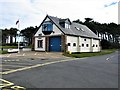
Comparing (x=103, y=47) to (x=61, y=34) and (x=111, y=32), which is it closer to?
(x=111, y=32)

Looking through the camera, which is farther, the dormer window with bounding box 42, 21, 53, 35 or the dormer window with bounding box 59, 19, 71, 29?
the dormer window with bounding box 42, 21, 53, 35

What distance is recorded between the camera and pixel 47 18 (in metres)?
42.3

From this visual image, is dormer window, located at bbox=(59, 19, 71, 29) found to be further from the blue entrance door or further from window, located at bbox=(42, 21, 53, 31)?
the blue entrance door

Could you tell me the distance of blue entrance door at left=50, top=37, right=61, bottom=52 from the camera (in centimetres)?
4101

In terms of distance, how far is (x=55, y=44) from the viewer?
4138 cm

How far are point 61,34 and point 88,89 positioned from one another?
31.4m

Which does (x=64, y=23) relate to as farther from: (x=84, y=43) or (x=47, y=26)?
(x=84, y=43)

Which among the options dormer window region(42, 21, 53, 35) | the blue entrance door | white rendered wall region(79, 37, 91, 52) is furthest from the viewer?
white rendered wall region(79, 37, 91, 52)

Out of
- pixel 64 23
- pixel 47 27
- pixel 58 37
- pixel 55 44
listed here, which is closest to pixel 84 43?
pixel 64 23

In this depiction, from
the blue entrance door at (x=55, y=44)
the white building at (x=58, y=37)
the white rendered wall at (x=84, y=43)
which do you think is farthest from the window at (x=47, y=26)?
the white rendered wall at (x=84, y=43)

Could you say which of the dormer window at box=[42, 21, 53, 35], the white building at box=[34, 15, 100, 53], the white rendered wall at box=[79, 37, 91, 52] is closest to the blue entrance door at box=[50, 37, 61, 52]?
the white building at box=[34, 15, 100, 53]

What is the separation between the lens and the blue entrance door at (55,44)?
4101cm

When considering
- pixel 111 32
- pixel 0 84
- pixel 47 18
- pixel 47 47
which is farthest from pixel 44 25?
pixel 111 32

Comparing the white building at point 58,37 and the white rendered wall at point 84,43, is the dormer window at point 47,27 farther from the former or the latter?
the white rendered wall at point 84,43
